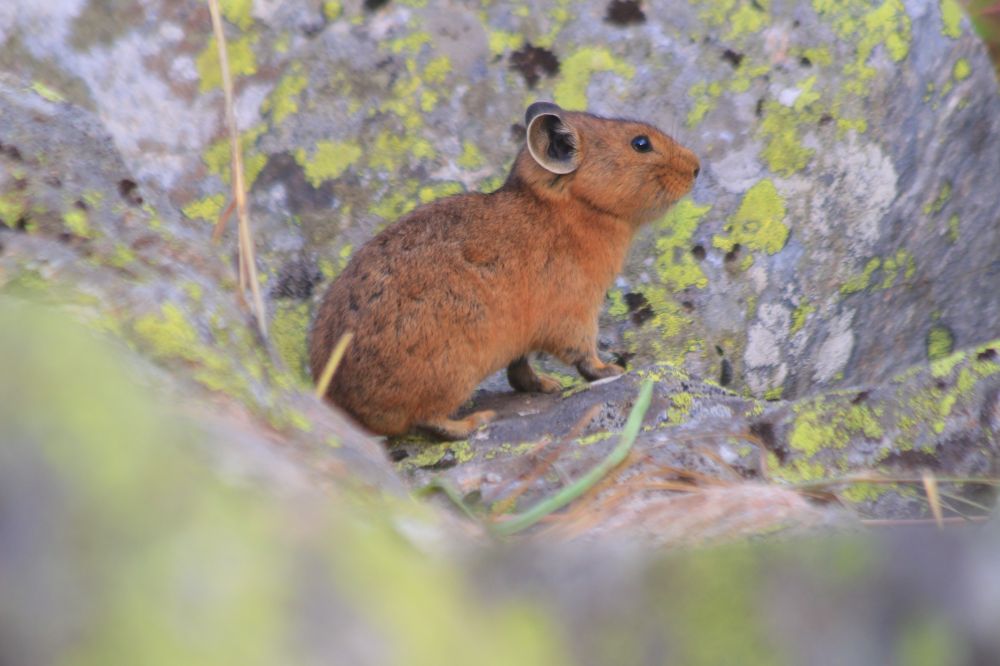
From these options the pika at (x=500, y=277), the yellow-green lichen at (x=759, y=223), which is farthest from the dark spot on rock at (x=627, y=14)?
the yellow-green lichen at (x=759, y=223)

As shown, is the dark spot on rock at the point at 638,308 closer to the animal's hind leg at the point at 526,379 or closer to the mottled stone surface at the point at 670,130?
the mottled stone surface at the point at 670,130

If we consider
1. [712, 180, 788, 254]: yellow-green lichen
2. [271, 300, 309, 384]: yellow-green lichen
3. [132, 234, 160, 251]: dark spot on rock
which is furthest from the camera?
[712, 180, 788, 254]: yellow-green lichen

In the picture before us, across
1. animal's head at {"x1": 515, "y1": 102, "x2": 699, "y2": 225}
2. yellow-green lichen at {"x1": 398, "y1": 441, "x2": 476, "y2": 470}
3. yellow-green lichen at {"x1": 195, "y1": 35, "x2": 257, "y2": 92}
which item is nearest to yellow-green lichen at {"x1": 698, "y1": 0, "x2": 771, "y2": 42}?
animal's head at {"x1": 515, "y1": 102, "x2": 699, "y2": 225}

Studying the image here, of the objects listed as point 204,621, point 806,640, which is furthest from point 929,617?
point 204,621

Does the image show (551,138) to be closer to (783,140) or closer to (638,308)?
(638,308)

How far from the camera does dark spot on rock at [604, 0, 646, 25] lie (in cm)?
591

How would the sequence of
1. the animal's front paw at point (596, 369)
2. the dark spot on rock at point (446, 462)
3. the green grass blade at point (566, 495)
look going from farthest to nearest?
the animal's front paw at point (596, 369) < the dark spot on rock at point (446, 462) < the green grass blade at point (566, 495)

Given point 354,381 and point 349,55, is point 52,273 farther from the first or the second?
point 349,55

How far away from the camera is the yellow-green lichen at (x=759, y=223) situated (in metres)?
5.71

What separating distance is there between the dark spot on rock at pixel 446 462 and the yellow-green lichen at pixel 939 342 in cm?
257

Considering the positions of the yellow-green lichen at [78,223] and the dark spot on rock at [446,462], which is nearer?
the yellow-green lichen at [78,223]

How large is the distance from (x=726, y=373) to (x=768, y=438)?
1.86 metres

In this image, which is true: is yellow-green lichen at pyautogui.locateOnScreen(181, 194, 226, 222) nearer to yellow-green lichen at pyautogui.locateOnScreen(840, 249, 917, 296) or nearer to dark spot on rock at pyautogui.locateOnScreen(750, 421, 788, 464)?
dark spot on rock at pyautogui.locateOnScreen(750, 421, 788, 464)

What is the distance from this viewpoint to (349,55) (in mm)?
5824
